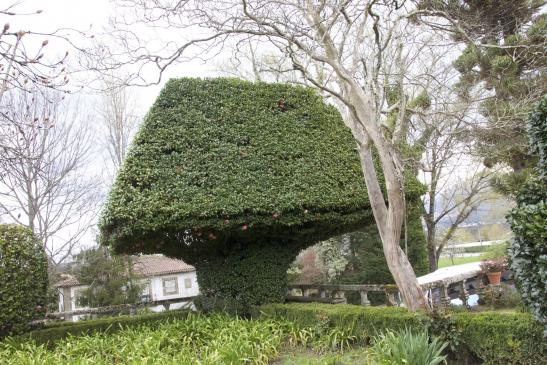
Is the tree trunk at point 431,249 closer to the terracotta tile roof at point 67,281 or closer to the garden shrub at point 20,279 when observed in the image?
the garden shrub at point 20,279

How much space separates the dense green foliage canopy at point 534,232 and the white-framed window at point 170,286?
28.6 metres

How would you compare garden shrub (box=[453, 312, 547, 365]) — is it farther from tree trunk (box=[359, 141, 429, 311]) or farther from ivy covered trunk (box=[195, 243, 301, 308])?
ivy covered trunk (box=[195, 243, 301, 308])

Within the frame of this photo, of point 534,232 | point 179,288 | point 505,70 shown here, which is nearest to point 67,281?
point 179,288

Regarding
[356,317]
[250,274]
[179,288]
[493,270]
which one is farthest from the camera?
[179,288]

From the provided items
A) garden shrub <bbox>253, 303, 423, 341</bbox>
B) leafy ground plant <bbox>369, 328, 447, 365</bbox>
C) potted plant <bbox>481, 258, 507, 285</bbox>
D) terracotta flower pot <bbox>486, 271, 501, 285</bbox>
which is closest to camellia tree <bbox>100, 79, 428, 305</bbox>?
garden shrub <bbox>253, 303, 423, 341</bbox>

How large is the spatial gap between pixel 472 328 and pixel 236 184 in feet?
18.0

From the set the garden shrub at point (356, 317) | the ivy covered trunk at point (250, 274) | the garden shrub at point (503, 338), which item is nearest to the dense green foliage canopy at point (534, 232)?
the garden shrub at point (503, 338)

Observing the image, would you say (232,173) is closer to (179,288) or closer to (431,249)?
(431,249)

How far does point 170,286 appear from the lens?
104 ft

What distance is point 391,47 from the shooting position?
977cm

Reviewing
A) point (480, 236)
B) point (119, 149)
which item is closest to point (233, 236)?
point (119, 149)

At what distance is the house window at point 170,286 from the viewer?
31.3 meters

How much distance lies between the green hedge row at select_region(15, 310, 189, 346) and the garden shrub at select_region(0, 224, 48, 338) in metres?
0.33

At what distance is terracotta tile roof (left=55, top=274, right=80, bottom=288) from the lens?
18.1 meters
